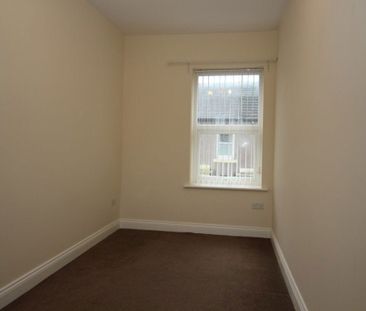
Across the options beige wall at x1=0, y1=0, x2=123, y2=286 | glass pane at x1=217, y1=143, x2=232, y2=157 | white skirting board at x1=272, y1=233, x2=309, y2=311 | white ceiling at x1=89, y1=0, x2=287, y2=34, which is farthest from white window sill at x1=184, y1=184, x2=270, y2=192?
white ceiling at x1=89, y1=0, x2=287, y2=34

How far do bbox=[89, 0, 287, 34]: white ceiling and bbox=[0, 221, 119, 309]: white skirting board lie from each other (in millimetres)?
2639

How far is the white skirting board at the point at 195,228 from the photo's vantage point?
12.3ft

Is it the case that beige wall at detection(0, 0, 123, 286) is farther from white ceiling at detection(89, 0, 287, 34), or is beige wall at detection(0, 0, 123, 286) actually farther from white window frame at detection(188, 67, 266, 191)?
white window frame at detection(188, 67, 266, 191)

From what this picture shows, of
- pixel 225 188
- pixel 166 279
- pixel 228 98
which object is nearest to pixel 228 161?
pixel 225 188

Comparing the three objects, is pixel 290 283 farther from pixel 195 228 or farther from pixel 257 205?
pixel 195 228

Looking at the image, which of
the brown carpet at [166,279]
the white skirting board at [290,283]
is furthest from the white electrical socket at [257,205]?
the white skirting board at [290,283]

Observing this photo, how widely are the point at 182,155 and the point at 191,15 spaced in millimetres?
1753

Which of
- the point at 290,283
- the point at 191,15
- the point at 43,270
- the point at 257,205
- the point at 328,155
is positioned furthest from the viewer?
the point at 257,205

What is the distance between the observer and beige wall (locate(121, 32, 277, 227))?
3.77 metres

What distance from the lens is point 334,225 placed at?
1387 millimetres

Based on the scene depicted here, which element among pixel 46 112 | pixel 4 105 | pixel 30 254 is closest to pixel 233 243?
pixel 30 254

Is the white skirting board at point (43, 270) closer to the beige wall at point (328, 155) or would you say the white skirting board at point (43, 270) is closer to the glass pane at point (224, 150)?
the glass pane at point (224, 150)

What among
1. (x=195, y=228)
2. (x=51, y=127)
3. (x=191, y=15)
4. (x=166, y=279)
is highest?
(x=191, y=15)

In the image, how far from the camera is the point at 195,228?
390 cm
